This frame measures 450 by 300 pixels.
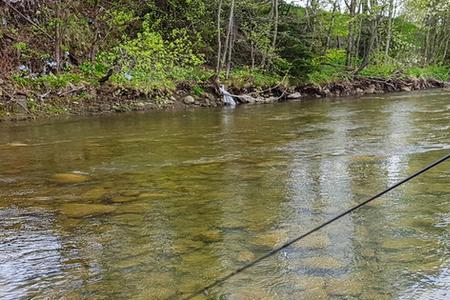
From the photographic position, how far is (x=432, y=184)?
4.48 metres

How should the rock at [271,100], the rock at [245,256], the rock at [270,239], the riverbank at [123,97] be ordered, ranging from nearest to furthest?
1. the rock at [245,256]
2. the rock at [270,239]
3. the riverbank at [123,97]
4. the rock at [271,100]

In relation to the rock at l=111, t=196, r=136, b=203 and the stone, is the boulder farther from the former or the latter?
the stone

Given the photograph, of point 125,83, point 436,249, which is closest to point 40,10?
point 125,83

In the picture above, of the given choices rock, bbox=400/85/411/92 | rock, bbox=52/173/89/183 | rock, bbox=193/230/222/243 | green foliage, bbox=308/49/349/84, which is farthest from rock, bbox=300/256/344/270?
rock, bbox=400/85/411/92

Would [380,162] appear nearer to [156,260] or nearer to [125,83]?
[156,260]

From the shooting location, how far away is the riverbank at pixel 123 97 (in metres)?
11.4

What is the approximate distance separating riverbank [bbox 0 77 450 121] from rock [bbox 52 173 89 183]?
6.46 m

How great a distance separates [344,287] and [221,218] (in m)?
1.36

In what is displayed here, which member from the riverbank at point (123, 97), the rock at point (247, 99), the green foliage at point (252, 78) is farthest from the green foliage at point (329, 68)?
the rock at point (247, 99)

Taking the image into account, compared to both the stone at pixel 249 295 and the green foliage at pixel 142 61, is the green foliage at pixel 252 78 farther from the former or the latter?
the stone at pixel 249 295

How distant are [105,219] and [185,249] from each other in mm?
955

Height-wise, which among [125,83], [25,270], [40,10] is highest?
[40,10]

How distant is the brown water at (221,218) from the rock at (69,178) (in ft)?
0.08

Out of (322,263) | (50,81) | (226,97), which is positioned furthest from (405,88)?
(322,263)
